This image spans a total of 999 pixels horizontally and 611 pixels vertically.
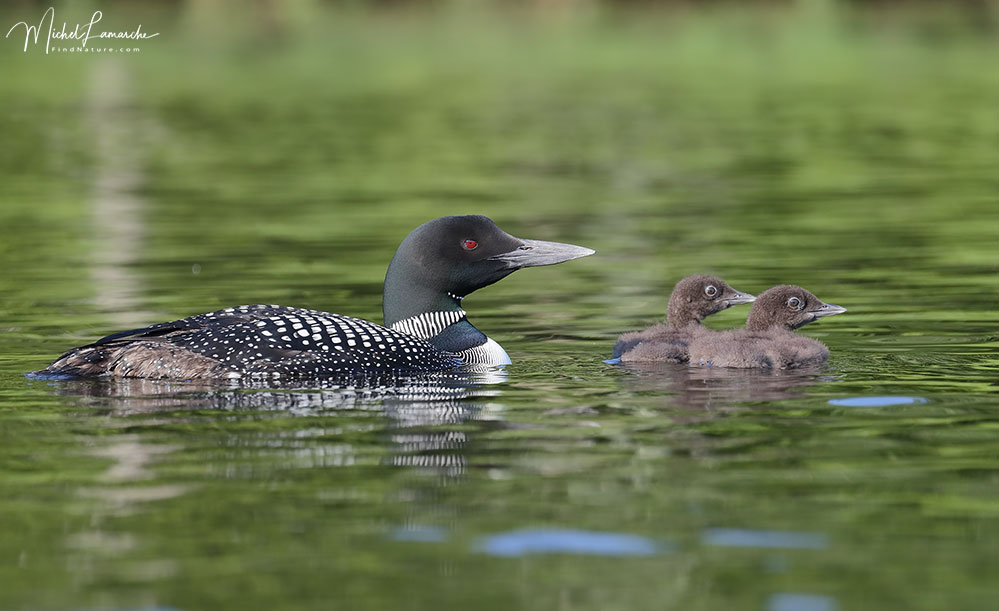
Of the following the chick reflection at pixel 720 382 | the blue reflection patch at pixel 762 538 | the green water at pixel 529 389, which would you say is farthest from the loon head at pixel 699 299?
the blue reflection patch at pixel 762 538

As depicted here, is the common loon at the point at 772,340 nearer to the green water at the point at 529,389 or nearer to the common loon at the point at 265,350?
the green water at the point at 529,389

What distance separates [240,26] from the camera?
187ft

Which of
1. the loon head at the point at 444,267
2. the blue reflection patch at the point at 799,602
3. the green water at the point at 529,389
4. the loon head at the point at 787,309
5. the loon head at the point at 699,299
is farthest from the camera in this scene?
the loon head at the point at 699,299

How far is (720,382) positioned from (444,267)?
5.07ft

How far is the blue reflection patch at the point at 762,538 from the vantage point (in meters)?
5.11

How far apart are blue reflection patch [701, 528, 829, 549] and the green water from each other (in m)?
0.02

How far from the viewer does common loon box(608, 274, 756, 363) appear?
333 inches

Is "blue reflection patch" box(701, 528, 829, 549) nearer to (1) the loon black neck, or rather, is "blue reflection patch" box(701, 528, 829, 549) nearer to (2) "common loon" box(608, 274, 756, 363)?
(2) "common loon" box(608, 274, 756, 363)

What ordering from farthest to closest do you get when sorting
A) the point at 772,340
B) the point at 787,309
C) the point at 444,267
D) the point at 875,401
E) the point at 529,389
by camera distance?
1. the point at 787,309
2. the point at 444,267
3. the point at 772,340
4. the point at 529,389
5. the point at 875,401

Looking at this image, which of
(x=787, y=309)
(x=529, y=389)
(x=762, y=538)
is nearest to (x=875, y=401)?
(x=529, y=389)

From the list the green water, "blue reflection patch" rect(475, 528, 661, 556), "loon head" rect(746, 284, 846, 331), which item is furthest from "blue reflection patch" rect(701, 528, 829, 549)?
"loon head" rect(746, 284, 846, 331)

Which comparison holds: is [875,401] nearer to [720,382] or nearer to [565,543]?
[720,382]

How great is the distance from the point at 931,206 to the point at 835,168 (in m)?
4.21

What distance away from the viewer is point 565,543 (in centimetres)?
520
